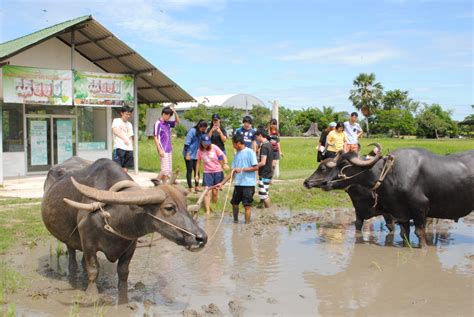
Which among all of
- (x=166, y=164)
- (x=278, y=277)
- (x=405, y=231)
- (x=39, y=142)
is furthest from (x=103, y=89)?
(x=278, y=277)

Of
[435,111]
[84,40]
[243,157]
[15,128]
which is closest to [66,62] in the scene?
[84,40]

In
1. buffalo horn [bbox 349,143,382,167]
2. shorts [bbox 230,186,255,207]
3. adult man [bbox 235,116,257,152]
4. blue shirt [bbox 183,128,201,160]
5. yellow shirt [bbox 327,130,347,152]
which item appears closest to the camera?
buffalo horn [bbox 349,143,382,167]

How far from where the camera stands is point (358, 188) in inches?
292

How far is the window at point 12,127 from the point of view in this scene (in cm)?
1359

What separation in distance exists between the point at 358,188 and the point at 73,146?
9.92 m

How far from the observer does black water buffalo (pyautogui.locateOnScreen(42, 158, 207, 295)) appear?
4059 millimetres

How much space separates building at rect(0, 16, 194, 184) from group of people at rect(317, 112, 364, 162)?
5407mm

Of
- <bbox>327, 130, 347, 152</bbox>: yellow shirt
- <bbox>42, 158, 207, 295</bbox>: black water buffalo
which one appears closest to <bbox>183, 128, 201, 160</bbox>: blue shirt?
<bbox>327, 130, 347, 152</bbox>: yellow shirt

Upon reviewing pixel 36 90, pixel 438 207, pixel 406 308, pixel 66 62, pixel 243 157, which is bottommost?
pixel 406 308

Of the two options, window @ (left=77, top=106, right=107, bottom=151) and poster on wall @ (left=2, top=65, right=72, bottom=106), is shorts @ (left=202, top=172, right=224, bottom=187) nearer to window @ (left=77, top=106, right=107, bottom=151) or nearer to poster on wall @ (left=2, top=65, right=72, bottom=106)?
poster on wall @ (left=2, top=65, right=72, bottom=106)

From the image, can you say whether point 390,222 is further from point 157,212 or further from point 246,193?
point 157,212

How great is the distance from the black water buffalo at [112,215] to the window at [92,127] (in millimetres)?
9836

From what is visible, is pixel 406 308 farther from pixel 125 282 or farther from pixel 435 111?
A: pixel 435 111

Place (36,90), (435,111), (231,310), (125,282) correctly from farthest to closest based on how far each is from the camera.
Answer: (435,111)
(36,90)
(125,282)
(231,310)
